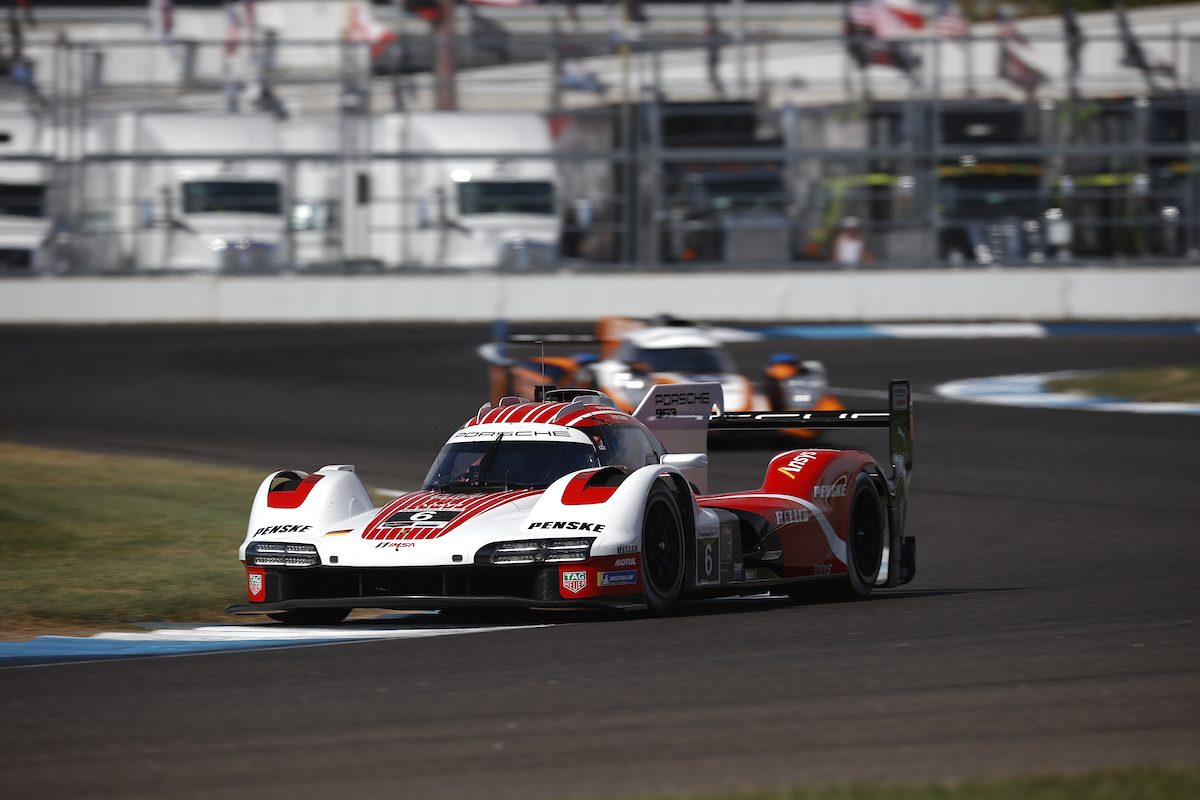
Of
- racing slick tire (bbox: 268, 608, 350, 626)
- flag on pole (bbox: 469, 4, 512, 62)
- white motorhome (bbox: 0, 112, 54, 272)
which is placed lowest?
racing slick tire (bbox: 268, 608, 350, 626)

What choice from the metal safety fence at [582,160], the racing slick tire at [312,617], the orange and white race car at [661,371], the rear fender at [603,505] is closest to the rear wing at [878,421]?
the rear fender at [603,505]

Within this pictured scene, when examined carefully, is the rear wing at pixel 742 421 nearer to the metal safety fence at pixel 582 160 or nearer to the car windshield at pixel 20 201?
the metal safety fence at pixel 582 160

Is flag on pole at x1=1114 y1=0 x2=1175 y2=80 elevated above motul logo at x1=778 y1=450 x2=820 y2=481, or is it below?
above

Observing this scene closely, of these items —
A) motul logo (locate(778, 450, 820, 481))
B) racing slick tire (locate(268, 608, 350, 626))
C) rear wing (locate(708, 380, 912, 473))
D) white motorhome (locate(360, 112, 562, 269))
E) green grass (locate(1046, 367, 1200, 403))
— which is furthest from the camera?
white motorhome (locate(360, 112, 562, 269))

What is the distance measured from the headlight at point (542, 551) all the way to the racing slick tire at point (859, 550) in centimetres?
193

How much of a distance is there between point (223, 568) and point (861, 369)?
15335 millimetres

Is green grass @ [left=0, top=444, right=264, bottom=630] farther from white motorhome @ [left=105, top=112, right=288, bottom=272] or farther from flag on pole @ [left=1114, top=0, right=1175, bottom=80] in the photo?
flag on pole @ [left=1114, top=0, right=1175, bottom=80]

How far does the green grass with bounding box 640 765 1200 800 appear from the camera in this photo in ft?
17.1

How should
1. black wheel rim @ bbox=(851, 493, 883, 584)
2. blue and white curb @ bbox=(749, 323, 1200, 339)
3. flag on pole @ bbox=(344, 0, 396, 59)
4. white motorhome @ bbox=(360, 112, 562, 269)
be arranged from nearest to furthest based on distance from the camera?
black wheel rim @ bbox=(851, 493, 883, 584) < blue and white curb @ bbox=(749, 323, 1200, 339) < white motorhome @ bbox=(360, 112, 562, 269) < flag on pole @ bbox=(344, 0, 396, 59)

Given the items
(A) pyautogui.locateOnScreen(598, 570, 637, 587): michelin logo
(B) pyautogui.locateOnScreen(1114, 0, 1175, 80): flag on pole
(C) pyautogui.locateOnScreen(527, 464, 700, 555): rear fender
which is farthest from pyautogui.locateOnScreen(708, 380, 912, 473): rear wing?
(B) pyautogui.locateOnScreen(1114, 0, 1175, 80): flag on pole

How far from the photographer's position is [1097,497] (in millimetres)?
15508

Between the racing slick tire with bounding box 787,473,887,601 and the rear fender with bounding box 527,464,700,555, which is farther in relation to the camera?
the racing slick tire with bounding box 787,473,887,601

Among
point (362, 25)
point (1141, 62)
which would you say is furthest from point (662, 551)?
point (362, 25)

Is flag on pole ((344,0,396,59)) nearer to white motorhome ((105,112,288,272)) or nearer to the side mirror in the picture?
Answer: white motorhome ((105,112,288,272))
